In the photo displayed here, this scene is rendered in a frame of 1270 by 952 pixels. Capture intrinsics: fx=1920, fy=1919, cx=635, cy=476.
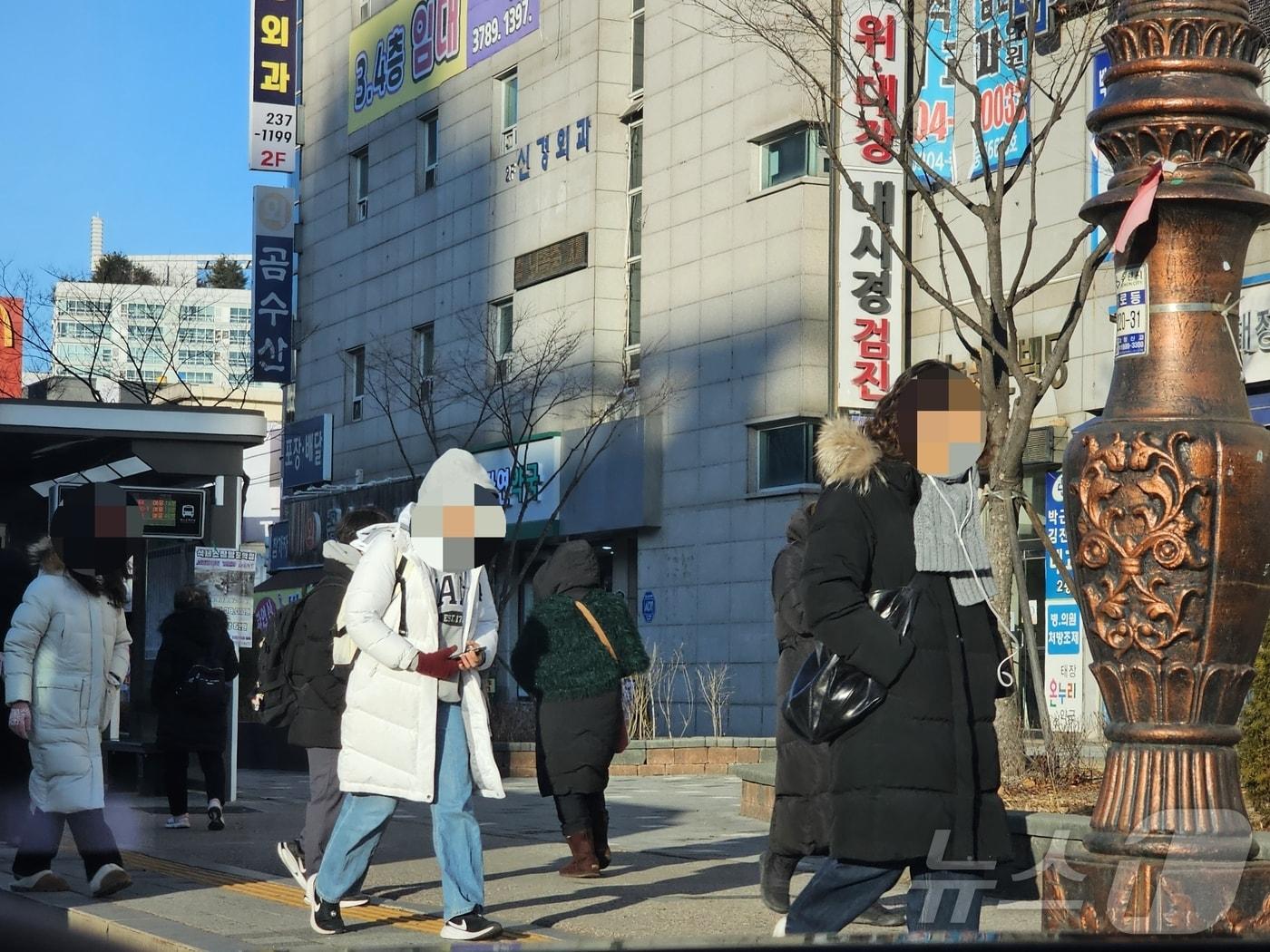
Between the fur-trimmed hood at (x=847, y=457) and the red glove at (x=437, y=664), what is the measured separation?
2.66 meters

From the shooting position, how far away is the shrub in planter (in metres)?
9.14

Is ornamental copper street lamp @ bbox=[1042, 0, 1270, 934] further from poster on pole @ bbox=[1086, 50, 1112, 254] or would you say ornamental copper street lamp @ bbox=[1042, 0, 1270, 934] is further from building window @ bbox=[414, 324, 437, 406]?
building window @ bbox=[414, 324, 437, 406]

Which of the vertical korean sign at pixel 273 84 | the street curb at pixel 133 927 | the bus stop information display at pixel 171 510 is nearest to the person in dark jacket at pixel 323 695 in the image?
the street curb at pixel 133 927

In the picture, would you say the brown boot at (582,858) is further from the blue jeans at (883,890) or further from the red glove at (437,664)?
the blue jeans at (883,890)

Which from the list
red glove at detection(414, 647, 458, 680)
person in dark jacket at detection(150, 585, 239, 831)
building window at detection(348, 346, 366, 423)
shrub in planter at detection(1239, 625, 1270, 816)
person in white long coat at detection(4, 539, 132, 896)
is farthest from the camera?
building window at detection(348, 346, 366, 423)

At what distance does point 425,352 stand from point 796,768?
29.6m

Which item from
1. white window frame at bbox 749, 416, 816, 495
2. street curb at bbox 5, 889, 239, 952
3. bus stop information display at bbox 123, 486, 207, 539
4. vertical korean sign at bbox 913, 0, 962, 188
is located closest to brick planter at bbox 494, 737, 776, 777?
bus stop information display at bbox 123, 486, 207, 539

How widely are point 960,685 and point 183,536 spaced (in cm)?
1078

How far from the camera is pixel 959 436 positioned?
5.54m

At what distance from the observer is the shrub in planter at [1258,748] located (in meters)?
9.14

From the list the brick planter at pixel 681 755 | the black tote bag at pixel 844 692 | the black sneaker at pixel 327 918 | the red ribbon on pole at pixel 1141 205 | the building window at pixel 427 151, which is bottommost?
the brick planter at pixel 681 755

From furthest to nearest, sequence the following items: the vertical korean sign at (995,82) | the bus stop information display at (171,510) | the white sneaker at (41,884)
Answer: the vertical korean sign at (995,82) → the bus stop information display at (171,510) → the white sneaker at (41,884)

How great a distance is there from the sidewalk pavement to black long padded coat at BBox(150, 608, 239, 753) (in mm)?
768

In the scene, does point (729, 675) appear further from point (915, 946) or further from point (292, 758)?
point (915, 946)
